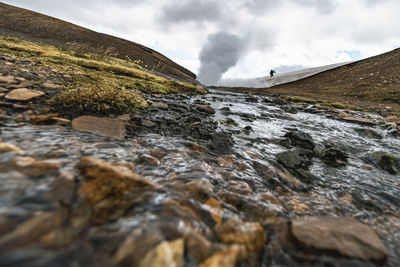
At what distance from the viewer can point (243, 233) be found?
1.99m

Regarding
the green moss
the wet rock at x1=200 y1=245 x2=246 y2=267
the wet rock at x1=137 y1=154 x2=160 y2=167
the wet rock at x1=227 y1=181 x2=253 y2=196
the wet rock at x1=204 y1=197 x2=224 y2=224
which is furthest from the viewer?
the green moss

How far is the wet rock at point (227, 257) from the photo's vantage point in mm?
1542

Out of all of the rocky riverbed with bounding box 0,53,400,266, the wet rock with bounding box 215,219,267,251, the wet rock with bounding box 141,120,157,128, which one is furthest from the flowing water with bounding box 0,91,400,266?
the wet rock with bounding box 141,120,157,128

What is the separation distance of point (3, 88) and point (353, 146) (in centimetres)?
1166

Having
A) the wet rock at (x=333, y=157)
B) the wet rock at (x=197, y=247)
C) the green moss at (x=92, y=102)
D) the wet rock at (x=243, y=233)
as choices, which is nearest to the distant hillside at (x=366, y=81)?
the wet rock at (x=333, y=157)

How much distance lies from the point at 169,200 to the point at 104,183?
32.9 inches

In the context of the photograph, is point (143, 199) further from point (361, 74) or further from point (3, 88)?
point (361, 74)

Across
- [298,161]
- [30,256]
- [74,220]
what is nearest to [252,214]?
[74,220]

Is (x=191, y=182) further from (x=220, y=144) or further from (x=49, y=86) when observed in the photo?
(x=49, y=86)

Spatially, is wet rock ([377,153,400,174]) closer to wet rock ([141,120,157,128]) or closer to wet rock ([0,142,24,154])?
wet rock ([141,120,157,128])

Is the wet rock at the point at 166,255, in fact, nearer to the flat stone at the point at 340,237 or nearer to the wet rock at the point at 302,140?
the flat stone at the point at 340,237

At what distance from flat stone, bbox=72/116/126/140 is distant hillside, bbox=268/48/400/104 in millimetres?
33097

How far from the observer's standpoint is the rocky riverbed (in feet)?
4.70

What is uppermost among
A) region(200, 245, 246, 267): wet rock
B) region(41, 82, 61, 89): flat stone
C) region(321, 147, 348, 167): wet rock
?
region(41, 82, 61, 89): flat stone
